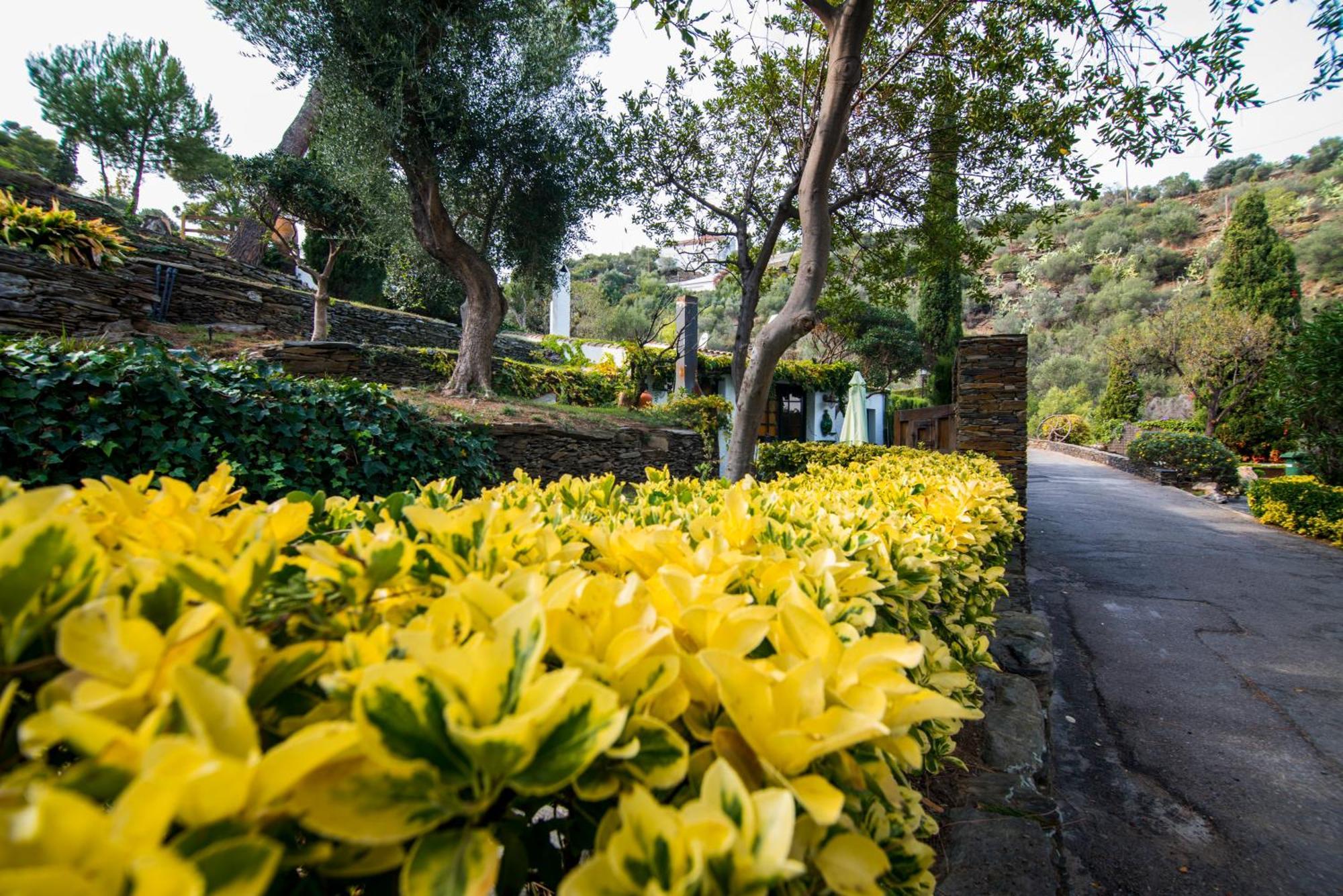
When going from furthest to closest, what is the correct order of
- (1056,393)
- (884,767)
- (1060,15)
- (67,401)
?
(1056,393) < (1060,15) < (67,401) < (884,767)

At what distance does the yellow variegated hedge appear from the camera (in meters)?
0.41

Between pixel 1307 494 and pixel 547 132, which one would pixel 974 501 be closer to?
pixel 547 132

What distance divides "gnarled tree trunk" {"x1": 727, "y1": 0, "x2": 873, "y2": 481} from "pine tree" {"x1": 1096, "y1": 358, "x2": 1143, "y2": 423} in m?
28.6

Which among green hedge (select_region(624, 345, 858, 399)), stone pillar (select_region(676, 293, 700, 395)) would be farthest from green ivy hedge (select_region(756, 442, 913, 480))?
stone pillar (select_region(676, 293, 700, 395))

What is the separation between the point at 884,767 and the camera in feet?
2.51

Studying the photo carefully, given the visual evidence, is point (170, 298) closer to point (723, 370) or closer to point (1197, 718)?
point (723, 370)

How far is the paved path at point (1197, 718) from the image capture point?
2332 mm

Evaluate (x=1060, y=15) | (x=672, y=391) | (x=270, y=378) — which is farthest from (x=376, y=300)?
(x=1060, y=15)

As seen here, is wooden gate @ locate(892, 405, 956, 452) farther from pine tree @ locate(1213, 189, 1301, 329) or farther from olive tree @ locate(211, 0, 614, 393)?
pine tree @ locate(1213, 189, 1301, 329)

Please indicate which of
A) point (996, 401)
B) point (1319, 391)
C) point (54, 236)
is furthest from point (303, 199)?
point (1319, 391)

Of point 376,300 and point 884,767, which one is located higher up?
point 376,300

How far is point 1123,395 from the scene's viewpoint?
88.7 feet

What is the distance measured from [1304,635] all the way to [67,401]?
30.3 feet

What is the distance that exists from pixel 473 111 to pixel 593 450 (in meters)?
5.56
